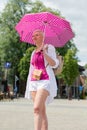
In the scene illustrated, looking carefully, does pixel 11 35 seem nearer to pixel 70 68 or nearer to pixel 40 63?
pixel 70 68

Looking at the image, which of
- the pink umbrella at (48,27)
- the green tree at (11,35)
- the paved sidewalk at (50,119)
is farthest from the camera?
the green tree at (11,35)

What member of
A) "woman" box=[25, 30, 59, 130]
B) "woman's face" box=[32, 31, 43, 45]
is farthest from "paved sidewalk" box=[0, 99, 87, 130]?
"woman's face" box=[32, 31, 43, 45]

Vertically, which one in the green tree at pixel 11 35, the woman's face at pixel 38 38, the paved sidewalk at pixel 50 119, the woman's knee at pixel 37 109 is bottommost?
the paved sidewalk at pixel 50 119

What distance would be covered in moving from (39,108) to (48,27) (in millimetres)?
1646

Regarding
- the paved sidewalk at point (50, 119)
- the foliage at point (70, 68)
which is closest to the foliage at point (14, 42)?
the foliage at point (70, 68)

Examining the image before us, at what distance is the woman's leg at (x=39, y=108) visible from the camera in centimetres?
799

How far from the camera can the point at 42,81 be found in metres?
8.30

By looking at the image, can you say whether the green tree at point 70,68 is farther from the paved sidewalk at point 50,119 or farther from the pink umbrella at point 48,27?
the pink umbrella at point 48,27

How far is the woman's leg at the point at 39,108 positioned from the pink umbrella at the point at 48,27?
1.21 meters

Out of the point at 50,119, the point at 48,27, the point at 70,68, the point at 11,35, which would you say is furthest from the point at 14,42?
the point at 48,27

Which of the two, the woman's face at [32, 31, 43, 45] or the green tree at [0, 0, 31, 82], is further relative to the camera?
the green tree at [0, 0, 31, 82]

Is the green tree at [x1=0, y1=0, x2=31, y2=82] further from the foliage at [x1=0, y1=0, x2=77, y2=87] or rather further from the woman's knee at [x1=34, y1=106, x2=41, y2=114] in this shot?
the woman's knee at [x1=34, y1=106, x2=41, y2=114]

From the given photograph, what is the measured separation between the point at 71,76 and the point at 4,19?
47.1 feet

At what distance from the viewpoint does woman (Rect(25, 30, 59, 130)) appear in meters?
→ 8.06
